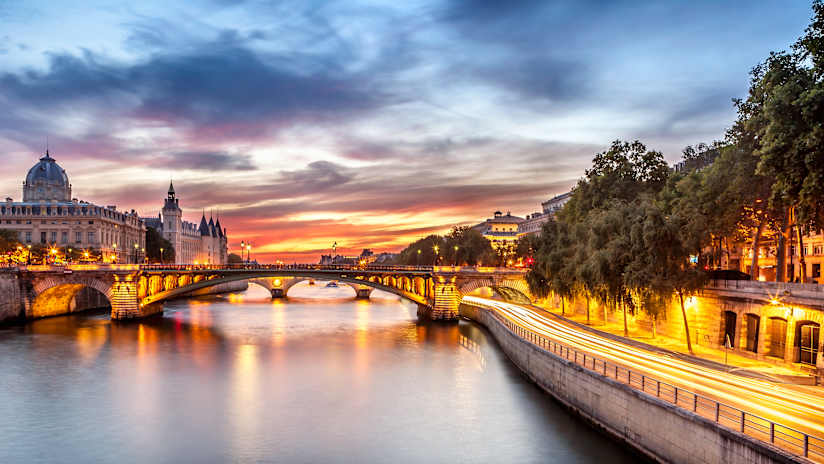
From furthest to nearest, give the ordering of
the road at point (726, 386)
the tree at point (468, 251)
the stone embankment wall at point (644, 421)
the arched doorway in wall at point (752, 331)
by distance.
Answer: the tree at point (468, 251) < the arched doorway in wall at point (752, 331) < the road at point (726, 386) < the stone embankment wall at point (644, 421)

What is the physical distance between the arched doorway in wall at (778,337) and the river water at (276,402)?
431 inches

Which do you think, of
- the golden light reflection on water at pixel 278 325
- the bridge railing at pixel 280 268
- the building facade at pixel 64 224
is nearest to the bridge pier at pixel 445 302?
the bridge railing at pixel 280 268

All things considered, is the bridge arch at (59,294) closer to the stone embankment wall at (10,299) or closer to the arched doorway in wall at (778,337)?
the stone embankment wall at (10,299)

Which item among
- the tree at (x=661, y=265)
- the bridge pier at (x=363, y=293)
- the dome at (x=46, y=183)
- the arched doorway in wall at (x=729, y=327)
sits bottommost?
the bridge pier at (x=363, y=293)

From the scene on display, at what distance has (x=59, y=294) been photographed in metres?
90.4

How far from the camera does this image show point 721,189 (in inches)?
1622

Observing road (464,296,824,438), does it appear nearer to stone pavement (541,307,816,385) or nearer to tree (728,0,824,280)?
stone pavement (541,307,816,385)

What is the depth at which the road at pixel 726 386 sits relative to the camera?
68.4 feet

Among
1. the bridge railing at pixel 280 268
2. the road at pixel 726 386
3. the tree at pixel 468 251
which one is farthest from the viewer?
the tree at pixel 468 251

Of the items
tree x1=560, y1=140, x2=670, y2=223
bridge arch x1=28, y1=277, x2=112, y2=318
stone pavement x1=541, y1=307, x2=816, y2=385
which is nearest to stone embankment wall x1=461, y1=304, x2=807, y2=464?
stone pavement x1=541, y1=307, x2=816, y2=385

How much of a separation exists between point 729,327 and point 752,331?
2.35m

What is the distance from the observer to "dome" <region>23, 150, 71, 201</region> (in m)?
169

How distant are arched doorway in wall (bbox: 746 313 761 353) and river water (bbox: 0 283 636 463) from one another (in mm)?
11130

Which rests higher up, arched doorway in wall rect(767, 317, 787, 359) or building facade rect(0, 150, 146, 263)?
building facade rect(0, 150, 146, 263)
